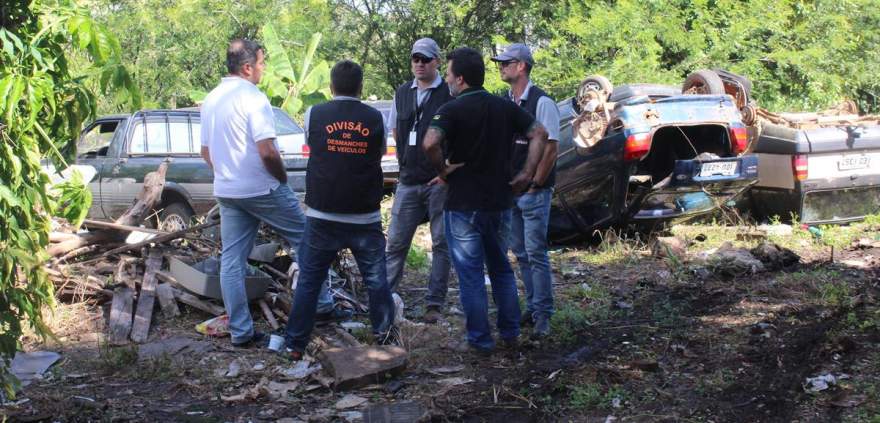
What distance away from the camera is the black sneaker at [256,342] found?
611 centimetres

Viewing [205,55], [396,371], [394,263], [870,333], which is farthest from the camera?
[205,55]

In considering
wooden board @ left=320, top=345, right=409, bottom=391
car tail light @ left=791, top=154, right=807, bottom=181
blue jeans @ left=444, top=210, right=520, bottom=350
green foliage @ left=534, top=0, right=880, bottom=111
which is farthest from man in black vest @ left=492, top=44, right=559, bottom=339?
green foliage @ left=534, top=0, right=880, bottom=111

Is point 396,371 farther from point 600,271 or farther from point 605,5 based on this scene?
point 605,5

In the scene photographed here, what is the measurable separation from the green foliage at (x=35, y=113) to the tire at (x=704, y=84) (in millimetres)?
7399

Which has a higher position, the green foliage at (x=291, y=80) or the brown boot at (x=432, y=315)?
the green foliage at (x=291, y=80)

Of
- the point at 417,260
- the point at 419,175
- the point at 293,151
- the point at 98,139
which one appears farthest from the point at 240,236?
the point at 98,139

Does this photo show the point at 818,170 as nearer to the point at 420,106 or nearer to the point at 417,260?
the point at 417,260

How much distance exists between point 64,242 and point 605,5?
1213 cm

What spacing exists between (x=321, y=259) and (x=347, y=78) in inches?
46.0

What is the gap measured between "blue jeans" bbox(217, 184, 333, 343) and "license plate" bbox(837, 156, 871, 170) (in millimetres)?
6673

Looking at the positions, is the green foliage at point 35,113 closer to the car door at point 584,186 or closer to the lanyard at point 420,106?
the lanyard at point 420,106

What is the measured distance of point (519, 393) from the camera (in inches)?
201

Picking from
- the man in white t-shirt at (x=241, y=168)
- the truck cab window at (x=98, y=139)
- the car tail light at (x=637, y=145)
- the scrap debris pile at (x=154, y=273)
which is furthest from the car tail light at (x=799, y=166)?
the truck cab window at (x=98, y=139)

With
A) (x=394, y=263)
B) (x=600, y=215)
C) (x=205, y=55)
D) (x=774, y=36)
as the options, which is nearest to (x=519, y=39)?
(x=774, y=36)
